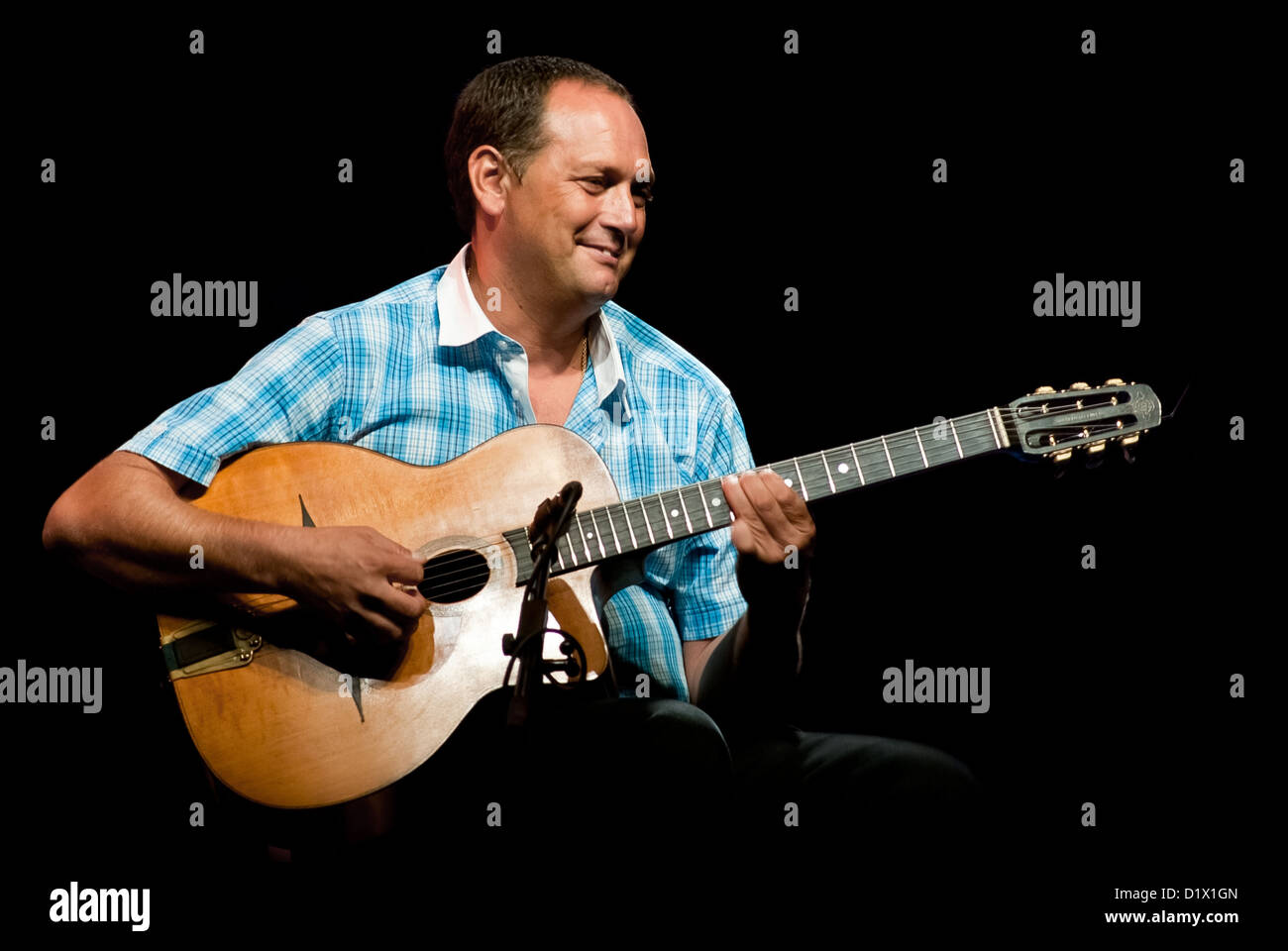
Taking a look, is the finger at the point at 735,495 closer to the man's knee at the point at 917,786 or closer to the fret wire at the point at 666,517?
the fret wire at the point at 666,517

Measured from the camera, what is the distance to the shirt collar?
251cm

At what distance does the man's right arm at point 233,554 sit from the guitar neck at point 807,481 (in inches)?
11.3

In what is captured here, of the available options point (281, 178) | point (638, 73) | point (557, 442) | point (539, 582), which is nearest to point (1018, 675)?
point (557, 442)

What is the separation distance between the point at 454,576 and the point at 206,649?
0.50 m

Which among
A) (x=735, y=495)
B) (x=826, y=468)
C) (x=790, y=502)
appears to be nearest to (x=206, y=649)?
(x=735, y=495)

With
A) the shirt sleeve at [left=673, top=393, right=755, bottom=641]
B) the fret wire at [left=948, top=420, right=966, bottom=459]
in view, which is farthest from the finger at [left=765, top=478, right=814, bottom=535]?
the shirt sleeve at [left=673, top=393, right=755, bottom=641]

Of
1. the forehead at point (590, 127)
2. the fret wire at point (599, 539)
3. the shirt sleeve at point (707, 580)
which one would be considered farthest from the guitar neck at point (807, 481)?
the forehead at point (590, 127)

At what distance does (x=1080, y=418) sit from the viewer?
2162 mm

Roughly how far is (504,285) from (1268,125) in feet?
7.05

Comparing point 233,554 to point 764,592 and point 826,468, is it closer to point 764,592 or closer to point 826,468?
point 764,592

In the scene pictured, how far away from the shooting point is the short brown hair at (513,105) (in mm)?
2508

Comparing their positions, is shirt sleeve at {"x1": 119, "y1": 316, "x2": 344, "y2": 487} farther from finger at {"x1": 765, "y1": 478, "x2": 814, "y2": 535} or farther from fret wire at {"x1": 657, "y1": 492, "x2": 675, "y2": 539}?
finger at {"x1": 765, "y1": 478, "x2": 814, "y2": 535}

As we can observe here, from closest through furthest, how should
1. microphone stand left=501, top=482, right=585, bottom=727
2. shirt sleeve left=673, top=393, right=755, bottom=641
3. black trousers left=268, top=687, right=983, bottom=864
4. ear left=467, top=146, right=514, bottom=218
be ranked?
1. microphone stand left=501, top=482, right=585, bottom=727
2. black trousers left=268, top=687, right=983, bottom=864
3. ear left=467, top=146, right=514, bottom=218
4. shirt sleeve left=673, top=393, right=755, bottom=641

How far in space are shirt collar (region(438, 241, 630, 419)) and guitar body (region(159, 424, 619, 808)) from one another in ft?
1.22
